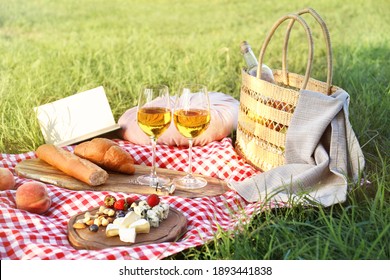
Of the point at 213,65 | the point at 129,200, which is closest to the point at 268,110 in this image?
→ the point at 129,200

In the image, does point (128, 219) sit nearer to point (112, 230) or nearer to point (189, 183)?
point (112, 230)

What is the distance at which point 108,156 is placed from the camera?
3.19m

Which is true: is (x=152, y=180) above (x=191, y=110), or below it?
below

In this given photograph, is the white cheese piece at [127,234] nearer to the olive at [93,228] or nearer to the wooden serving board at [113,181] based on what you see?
the olive at [93,228]

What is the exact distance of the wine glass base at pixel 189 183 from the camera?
3.08 metres

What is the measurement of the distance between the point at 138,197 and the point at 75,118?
1.12 meters

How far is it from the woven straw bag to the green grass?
0.45 metres

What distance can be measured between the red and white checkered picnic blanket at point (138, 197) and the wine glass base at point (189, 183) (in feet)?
0.47

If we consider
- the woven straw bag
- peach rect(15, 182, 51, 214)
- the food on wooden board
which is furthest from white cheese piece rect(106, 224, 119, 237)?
the woven straw bag

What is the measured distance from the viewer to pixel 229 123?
Answer: 379cm

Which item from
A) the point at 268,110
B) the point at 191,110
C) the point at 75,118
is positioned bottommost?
the point at 75,118
